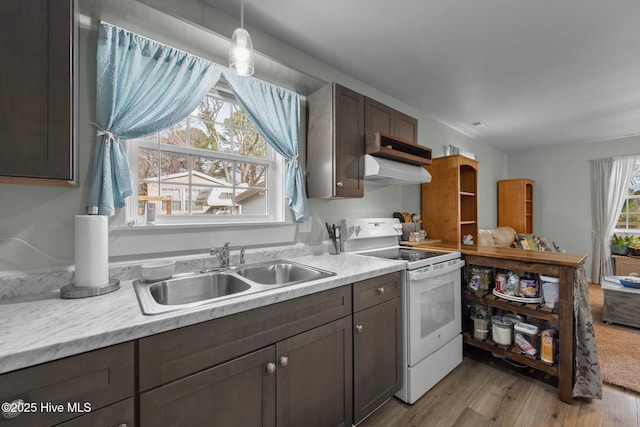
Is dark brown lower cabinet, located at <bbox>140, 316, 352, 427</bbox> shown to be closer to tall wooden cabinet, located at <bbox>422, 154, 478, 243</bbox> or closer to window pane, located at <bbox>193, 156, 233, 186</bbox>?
window pane, located at <bbox>193, 156, 233, 186</bbox>

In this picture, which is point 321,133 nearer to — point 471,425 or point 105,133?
point 105,133

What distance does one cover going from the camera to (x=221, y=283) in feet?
5.00

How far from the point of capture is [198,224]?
1612 mm

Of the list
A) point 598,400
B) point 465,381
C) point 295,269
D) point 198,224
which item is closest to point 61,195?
point 198,224

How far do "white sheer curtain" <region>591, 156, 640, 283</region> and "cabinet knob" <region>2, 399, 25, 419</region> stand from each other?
6.62 meters

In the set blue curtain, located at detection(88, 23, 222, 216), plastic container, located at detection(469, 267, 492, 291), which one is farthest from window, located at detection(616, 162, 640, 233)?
blue curtain, located at detection(88, 23, 222, 216)

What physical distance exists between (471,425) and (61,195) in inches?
98.7

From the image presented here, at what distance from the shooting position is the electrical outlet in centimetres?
211

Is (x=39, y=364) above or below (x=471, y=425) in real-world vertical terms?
above

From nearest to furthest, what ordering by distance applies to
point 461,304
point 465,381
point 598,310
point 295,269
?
1. point 295,269
2. point 465,381
3. point 461,304
4. point 598,310

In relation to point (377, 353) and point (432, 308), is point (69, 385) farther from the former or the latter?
point (432, 308)

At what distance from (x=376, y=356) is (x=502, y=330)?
1221mm

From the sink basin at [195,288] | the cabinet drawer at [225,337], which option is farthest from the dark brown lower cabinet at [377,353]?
the sink basin at [195,288]

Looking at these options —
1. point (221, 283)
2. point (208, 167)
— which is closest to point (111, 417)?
point (221, 283)
